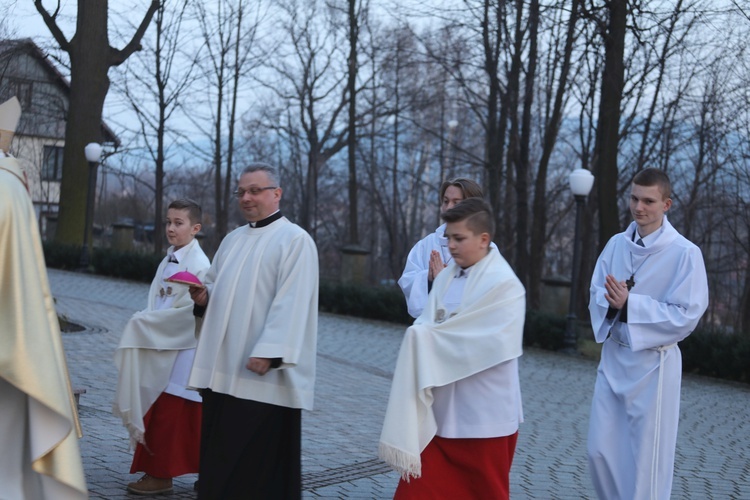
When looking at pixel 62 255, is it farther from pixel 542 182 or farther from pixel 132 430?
pixel 132 430

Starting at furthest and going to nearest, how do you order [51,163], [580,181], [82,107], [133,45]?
[51,163] < [82,107] < [133,45] < [580,181]

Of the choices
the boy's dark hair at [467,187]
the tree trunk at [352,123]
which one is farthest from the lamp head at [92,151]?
the boy's dark hair at [467,187]

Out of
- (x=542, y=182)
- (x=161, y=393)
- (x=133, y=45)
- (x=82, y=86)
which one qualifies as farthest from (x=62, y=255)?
(x=161, y=393)

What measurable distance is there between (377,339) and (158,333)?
37.2 feet

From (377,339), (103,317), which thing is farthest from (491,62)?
(103,317)

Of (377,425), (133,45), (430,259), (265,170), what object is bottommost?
(377,425)

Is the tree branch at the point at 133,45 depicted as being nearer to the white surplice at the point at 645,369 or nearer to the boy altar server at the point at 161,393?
the boy altar server at the point at 161,393

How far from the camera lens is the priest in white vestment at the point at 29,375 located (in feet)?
13.8

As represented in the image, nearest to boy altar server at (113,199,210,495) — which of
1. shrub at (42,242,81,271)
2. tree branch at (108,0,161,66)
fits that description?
tree branch at (108,0,161,66)

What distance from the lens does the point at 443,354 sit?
4.91 m

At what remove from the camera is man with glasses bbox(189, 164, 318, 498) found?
533cm

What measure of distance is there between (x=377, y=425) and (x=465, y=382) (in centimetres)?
451

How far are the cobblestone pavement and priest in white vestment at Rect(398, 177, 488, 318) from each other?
136 cm

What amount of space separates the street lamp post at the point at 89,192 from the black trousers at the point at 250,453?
1801 centimetres
